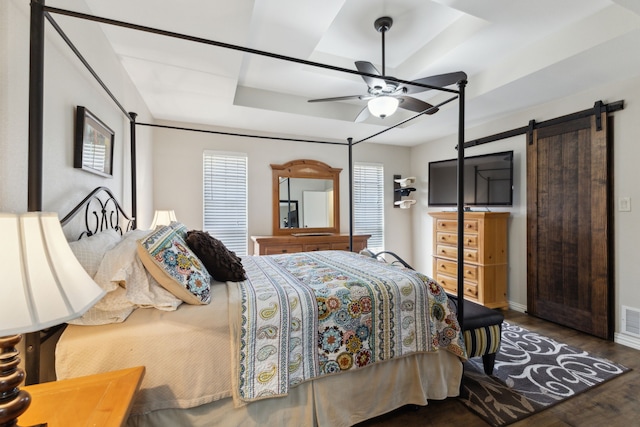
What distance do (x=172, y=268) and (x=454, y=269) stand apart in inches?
136

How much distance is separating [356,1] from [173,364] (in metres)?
2.67

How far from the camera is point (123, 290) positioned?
128 centimetres

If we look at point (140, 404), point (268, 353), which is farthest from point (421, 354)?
point (140, 404)

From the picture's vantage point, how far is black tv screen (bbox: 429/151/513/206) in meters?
3.53

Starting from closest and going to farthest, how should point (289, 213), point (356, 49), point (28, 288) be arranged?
point (28, 288)
point (356, 49)
point (289, 213)

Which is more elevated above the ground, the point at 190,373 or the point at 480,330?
the point at 190,373

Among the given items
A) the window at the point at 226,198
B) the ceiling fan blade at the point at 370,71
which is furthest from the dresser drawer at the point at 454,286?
the window at the point at 226,198

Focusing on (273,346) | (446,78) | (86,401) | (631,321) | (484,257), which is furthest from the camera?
(484,257)

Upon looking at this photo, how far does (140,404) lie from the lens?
3.93ft

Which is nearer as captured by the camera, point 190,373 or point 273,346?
point 190,373

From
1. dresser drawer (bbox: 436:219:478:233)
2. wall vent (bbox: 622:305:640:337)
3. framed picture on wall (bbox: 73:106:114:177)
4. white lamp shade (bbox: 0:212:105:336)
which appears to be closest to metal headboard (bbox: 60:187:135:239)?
framed picture on wall (bbox: 73:106:114:177)

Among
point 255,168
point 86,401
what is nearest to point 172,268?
point 86,401

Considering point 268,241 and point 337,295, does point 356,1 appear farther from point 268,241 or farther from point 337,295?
point 268,241

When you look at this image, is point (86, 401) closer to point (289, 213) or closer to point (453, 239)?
point (289, 213)
